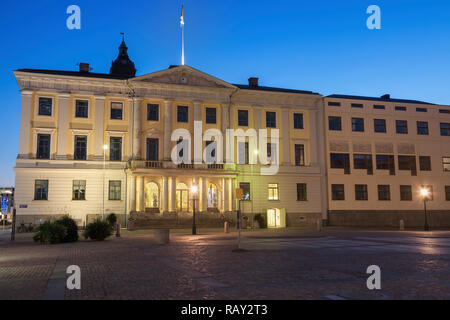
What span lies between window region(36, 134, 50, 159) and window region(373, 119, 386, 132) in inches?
1376

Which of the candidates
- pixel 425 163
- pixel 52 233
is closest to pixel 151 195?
pixel 52 233

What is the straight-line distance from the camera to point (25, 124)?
37.3 m

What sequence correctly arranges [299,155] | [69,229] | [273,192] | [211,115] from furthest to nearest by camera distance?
[299,155] → [273,192] → [211,115] → [69,229]

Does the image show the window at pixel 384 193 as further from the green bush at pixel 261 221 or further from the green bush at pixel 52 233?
the green bush at pixel 52 233

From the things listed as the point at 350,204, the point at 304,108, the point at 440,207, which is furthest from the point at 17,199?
the point at 440,207

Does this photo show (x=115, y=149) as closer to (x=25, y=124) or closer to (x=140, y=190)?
(x=140, y=190)

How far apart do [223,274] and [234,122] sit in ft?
109

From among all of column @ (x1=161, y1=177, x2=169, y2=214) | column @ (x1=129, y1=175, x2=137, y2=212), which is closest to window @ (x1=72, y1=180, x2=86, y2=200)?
column @ (x1=129, y1=175, x2=137, y2=212)

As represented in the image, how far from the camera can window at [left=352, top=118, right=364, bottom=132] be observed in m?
45.6

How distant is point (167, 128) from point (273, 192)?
1303 centimetres

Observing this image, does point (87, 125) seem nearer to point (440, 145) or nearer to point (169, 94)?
point (169, 94)

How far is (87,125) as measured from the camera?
3884 centimetres

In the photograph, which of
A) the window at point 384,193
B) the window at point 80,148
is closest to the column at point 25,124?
the window at point 80,148
